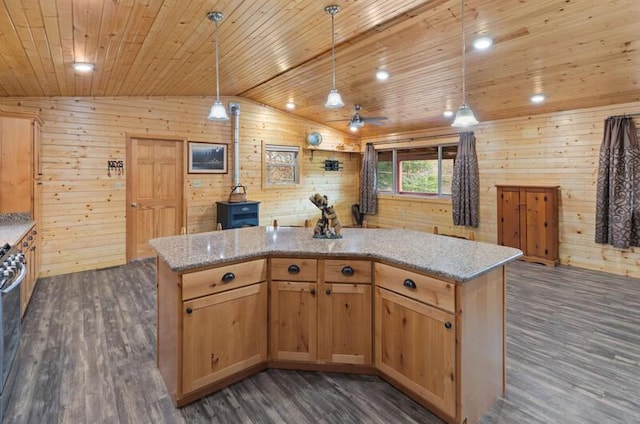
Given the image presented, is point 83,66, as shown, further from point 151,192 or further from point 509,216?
point 509,216

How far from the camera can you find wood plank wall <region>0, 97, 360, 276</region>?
15.9ft

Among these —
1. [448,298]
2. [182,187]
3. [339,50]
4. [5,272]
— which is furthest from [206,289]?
[182,187]

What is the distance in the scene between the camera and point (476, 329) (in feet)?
6.28

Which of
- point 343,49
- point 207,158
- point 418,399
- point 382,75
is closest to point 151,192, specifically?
point 207,158

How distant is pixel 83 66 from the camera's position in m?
3.47

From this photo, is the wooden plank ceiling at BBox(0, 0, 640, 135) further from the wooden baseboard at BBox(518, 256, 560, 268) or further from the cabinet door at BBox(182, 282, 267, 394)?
the wooden baseboard at BBox(518, 256, 560, 268)

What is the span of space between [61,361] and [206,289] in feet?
5.00

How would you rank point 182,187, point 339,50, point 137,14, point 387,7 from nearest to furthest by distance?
1. point 137,14
2. point 387,7
3. point 339,50
4. point 182,187

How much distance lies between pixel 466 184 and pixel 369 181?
2.46 meters

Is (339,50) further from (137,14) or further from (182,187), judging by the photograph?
(182,187)

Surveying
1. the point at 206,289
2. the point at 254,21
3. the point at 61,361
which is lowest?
the point at 61,361

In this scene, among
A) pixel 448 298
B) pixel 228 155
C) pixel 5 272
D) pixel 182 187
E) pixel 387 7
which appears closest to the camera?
pixel 448 298

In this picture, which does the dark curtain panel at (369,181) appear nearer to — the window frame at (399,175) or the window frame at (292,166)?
the window frame at (399,175)

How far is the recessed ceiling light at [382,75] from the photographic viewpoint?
462cm
